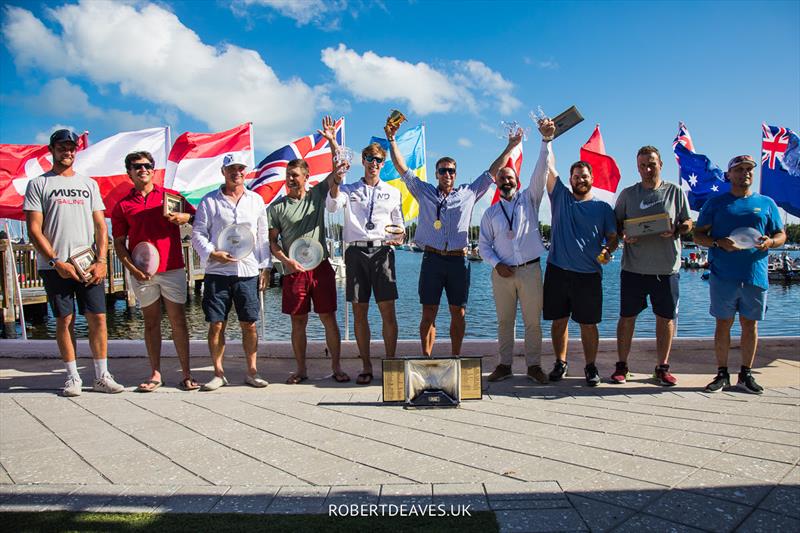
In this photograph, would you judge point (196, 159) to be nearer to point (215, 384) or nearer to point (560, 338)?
point (215, 384)

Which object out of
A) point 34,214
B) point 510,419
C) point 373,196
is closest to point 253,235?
point 373,196

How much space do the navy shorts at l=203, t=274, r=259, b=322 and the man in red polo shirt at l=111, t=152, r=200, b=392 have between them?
0.29 metres

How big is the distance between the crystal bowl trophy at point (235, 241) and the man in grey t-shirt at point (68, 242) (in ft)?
3.88

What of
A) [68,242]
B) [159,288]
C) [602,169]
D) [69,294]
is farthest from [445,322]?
[68,242]

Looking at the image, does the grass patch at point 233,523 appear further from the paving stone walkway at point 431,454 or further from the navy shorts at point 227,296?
the navy shorts at point 227,296

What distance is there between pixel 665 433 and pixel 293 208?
13.2 ft

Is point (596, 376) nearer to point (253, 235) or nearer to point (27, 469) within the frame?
point (253, 235)

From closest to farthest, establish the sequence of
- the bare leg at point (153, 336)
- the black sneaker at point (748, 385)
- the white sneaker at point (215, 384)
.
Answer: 1. the black sneaker at point (748, 385)
2. the white sneaker at point (215, 384)
3. the bare leg at point (153, 336)

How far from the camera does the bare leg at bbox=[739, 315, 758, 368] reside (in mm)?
5180

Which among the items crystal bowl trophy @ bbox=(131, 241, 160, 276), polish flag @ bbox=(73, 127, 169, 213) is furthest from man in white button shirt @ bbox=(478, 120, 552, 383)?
polish flag @ bbox=(73, 127, 169, 213)

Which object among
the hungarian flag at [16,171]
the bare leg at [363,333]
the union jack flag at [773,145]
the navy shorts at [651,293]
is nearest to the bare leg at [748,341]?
the navy shorts at [651,293]

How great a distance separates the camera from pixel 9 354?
7.18m

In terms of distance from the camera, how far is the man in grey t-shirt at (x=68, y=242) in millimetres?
5207

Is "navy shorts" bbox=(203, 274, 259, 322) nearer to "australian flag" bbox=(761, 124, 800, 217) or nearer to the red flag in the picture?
the red flag
